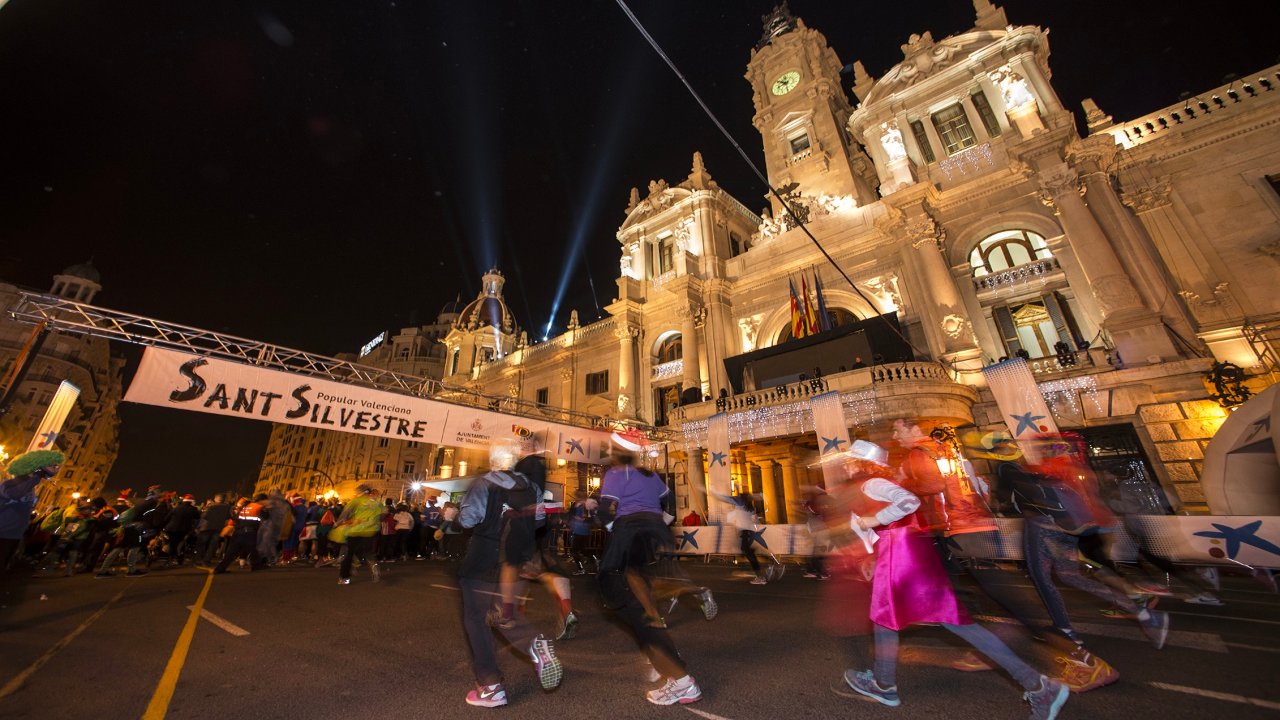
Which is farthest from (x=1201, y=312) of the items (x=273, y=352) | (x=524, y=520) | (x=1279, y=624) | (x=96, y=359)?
(x=96, y=359)

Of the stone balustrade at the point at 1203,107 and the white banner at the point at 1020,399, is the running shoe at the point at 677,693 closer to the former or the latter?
the white banner at the point at 1020,399

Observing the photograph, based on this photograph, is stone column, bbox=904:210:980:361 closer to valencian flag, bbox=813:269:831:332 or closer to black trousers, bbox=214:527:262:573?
valencian flag, bbox=813:269:831:332

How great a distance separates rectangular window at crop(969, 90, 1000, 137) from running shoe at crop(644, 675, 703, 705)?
23522mm

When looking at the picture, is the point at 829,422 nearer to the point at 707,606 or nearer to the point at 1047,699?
the point at 707,606

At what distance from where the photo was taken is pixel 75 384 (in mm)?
40188

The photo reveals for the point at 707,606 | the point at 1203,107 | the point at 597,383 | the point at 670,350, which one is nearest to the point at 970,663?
the point at 707,606

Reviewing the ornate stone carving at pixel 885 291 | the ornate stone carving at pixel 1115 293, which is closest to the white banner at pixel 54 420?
the ornate stone carving at pixel 885 291

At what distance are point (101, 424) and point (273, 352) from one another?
8244 centimetres

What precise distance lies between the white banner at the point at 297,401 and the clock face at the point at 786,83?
26.8 metres

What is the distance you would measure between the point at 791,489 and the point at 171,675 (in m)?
18.5

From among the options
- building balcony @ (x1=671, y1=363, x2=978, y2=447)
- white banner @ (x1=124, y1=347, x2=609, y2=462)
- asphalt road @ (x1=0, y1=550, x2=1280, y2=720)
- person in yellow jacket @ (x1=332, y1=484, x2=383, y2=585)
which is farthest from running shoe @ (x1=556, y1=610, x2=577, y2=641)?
building balcony @ (x1=671, y1=363, x2=978, y2=447)

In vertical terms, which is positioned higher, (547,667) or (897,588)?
(897,588)

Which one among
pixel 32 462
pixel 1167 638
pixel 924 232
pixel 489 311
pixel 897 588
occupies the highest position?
pixel 489 311

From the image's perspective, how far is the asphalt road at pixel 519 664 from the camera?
299 cm
